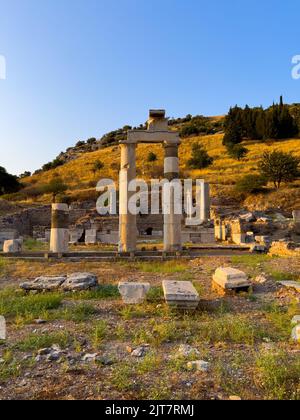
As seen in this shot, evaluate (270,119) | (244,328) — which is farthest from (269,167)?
(244,328)

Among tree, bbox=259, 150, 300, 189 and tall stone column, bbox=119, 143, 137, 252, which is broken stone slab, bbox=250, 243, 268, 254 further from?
tree, bbox=259, 150, 300, 189

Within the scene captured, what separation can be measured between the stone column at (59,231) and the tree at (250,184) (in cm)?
2243

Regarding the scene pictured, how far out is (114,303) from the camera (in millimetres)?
7172

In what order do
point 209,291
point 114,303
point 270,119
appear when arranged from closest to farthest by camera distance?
point 114,303 < point 209,291 < point 270,119

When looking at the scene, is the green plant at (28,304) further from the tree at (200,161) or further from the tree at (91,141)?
the tree at (91,141)

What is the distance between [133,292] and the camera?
712 centimetres

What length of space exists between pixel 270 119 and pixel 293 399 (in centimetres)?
6399

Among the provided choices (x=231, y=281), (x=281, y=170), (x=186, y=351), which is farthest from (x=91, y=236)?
(x=281, y=170)

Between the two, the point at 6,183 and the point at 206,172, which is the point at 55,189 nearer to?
the point at 6,183

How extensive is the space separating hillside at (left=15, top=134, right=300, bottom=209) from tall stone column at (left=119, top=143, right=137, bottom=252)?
19114 mm

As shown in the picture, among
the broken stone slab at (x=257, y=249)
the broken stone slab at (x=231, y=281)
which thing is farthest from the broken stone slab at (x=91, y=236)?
the broken stone slab at (x=231, y=281)

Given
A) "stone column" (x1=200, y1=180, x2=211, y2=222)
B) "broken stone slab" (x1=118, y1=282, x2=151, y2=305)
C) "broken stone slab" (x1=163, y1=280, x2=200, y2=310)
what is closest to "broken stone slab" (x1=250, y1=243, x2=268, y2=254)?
"broken stone slab" (x1=118, y1=282, x2=151, y2=305)

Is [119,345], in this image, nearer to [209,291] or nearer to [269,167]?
[209,291]

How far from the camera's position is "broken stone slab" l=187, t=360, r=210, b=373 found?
13.0ft
